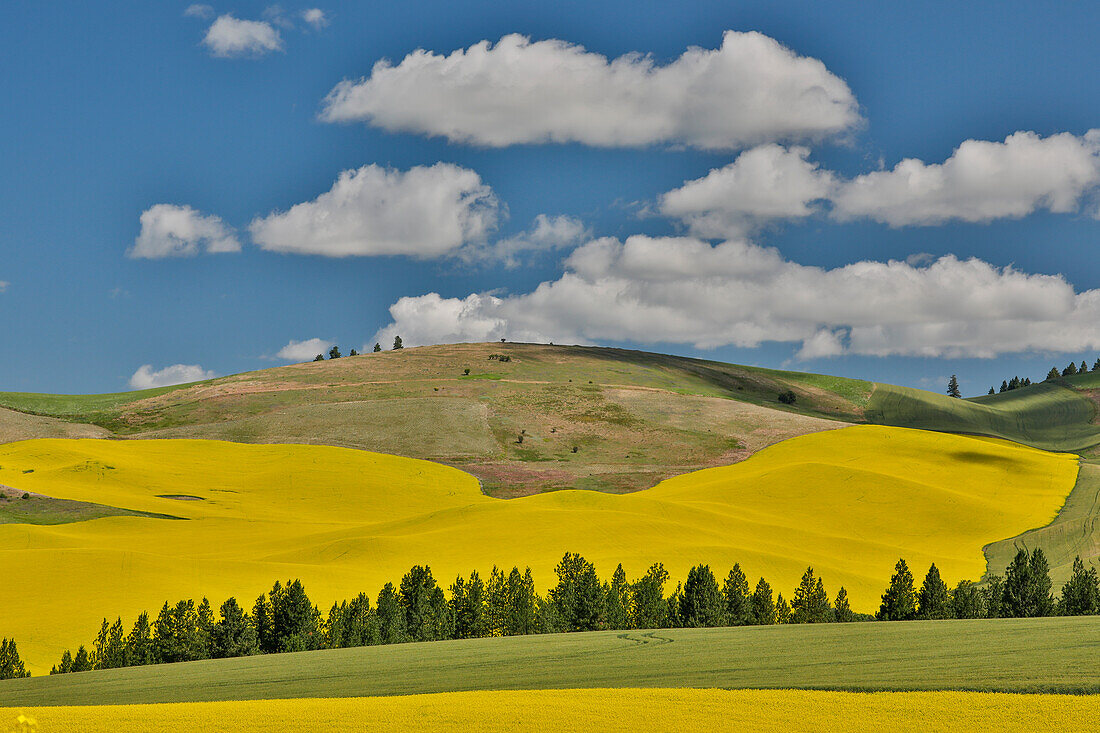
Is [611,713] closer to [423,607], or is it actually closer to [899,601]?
[423,607]

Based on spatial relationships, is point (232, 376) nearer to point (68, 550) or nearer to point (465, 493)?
point (465, 493)

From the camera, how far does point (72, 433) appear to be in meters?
123

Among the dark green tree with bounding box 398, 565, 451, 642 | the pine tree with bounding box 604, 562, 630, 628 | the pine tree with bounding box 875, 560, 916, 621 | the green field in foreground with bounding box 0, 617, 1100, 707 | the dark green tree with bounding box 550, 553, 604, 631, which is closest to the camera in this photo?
the green field in foreground with bounding box 0, 617, 1100, 707

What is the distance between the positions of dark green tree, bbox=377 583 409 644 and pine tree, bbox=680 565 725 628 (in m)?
16.3

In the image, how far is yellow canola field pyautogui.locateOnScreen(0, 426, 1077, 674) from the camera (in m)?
60.1

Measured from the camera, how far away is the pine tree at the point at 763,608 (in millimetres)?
56562

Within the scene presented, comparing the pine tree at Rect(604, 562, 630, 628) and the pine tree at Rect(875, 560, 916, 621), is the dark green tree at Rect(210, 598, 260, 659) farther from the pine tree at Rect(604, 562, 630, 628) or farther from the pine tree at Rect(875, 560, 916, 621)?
the pine tree at Rect(875, 560, 916, 621)

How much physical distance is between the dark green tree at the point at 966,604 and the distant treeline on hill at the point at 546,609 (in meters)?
0.06

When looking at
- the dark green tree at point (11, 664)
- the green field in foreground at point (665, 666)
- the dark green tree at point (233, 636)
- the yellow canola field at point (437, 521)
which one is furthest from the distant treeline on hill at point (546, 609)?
the green field in foreground at point (665, 666)

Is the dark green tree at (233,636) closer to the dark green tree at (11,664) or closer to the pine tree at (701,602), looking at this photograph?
the dark green tree at (11,664)

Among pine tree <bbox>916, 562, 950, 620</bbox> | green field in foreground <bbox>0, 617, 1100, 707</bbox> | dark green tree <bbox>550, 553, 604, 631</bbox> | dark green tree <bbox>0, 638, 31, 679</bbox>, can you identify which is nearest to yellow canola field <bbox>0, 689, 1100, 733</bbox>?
green field in foreground <bbox>0, 617, 1100, 707</bbox>

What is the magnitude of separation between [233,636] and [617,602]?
21.1 meters

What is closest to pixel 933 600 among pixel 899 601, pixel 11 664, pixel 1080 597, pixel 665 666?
pixel 899 601

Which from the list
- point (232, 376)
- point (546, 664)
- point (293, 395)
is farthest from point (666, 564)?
point (232, 376)
